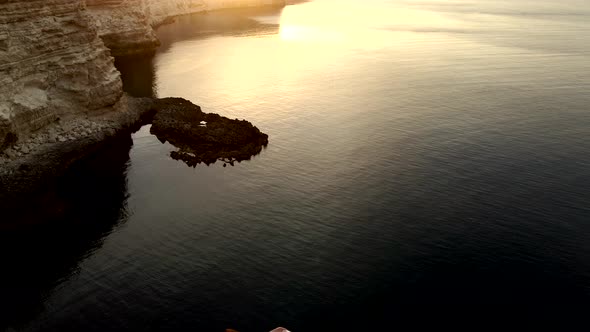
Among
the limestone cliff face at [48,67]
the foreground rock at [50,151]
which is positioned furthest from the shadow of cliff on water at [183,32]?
the foreground rock at [50,151]

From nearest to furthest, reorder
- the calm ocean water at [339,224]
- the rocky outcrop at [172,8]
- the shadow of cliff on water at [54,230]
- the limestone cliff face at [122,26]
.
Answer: the calm ocean water at [339,224], the shadow of cliff on water at [54,230], the limestone cliff face at [122,26], the rocky outcrop at [172,8]

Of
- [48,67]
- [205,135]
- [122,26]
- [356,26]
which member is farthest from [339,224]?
[356,26]

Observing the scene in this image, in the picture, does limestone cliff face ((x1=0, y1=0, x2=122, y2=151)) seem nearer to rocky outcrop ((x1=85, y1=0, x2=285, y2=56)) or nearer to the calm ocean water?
the calm ocean water

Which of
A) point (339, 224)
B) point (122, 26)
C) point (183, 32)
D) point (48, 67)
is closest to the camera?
point (339, 224)

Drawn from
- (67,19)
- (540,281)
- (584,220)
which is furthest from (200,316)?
(67,19)

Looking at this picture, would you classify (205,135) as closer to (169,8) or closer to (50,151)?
(50,151)

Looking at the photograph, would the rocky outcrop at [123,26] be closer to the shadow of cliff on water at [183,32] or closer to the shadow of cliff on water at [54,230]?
the shadow of cliff on water at [183,32]
